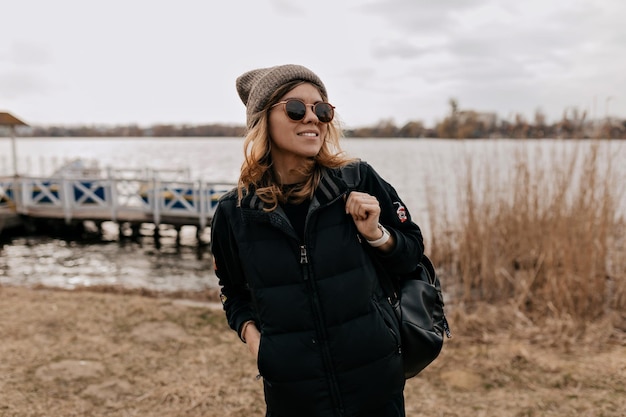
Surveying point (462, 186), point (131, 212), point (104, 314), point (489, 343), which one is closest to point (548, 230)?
point (462, 186)

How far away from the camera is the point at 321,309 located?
4.74ft

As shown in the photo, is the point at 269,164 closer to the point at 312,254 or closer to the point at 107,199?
the point at 312,254

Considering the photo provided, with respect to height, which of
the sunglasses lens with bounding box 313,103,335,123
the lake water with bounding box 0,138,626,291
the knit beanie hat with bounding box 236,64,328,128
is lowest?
the lake water with bounding box 0,138,626,291

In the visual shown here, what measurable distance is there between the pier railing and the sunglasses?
40.1 ft

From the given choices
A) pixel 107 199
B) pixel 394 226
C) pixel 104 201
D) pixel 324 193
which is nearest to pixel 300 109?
pixel 324 193

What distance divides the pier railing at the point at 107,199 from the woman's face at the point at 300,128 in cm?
1220

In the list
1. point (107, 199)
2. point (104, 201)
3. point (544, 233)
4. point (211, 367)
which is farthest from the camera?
point (104, 201)

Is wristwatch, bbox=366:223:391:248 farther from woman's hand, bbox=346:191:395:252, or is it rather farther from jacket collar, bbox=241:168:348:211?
jacket collar, bbox=241:168:348:211

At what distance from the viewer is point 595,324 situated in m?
4.58

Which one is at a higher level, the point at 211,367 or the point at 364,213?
the point at 364,213

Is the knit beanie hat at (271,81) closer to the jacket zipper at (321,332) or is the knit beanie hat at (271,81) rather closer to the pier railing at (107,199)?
the jacket zipper at (321,332)

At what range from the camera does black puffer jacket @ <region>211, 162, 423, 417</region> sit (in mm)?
1447

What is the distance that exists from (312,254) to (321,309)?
0.53ft

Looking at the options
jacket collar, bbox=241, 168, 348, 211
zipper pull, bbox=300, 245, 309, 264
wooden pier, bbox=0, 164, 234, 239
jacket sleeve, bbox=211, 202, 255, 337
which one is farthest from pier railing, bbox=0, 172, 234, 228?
zipper pull, bbox=300, 245, 309, 264
